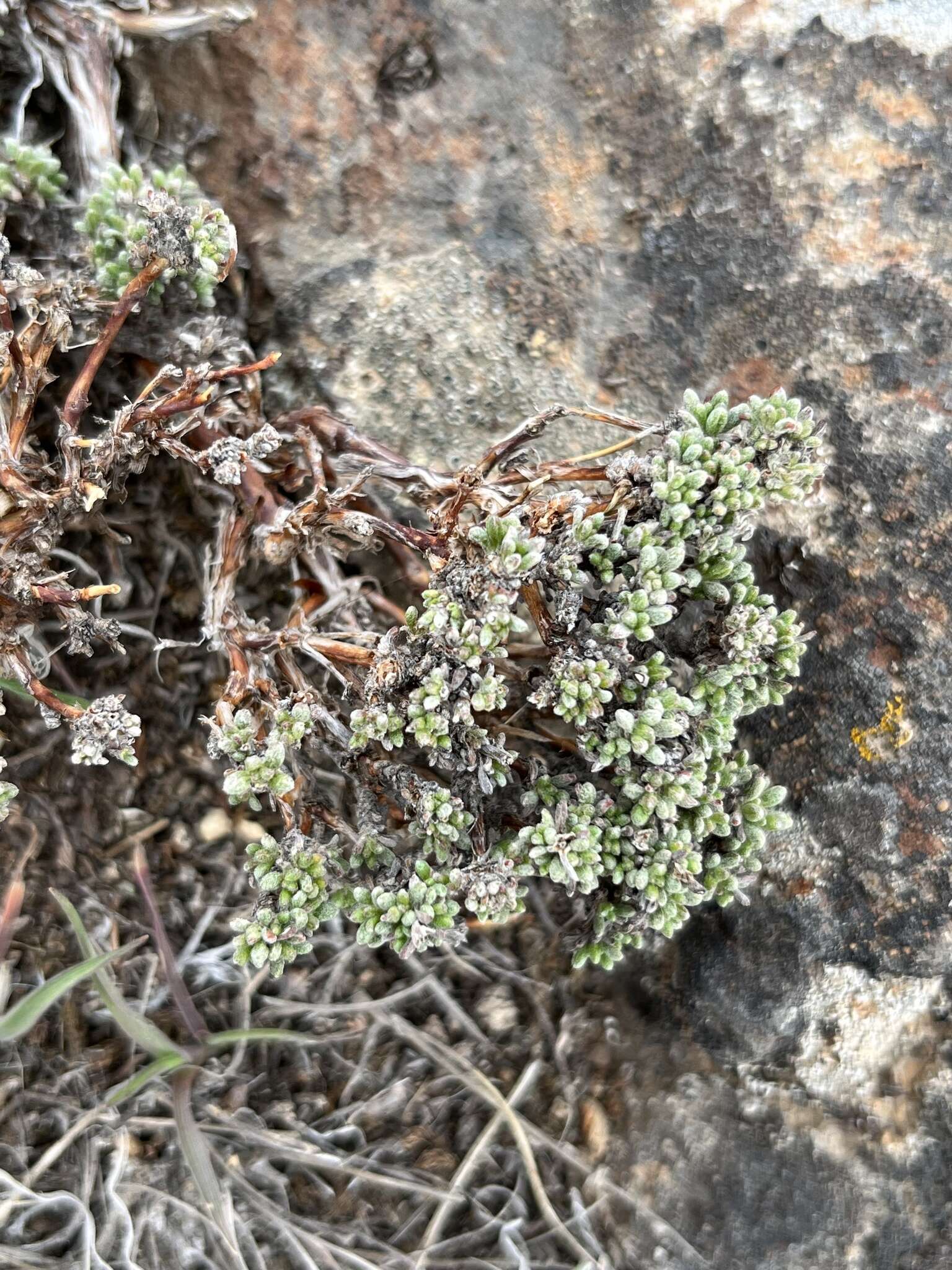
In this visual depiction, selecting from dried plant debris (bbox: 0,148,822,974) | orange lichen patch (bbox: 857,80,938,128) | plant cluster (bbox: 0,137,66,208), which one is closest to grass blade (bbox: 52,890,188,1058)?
dried plant debris (bbox: 0,148,822,974)

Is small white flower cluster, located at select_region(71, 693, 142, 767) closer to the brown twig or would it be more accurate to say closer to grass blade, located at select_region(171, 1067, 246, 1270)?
the brown twig

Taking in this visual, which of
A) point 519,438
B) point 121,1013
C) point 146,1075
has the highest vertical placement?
point 519,438

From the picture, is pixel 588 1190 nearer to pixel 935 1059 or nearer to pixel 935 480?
pixel 935 1059

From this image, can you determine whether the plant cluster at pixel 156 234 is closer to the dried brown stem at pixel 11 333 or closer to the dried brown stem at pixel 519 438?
the dried brown stem at pixel 11 333

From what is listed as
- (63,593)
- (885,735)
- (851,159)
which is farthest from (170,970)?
(851,159)

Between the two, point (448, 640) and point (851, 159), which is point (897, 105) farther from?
point (448, 640)

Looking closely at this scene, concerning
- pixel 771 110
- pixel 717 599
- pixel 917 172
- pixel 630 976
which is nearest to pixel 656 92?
pixel 771 110

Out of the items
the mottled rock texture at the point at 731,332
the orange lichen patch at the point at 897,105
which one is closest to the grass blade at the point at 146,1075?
the mottled rock texture at the point at 731,332
